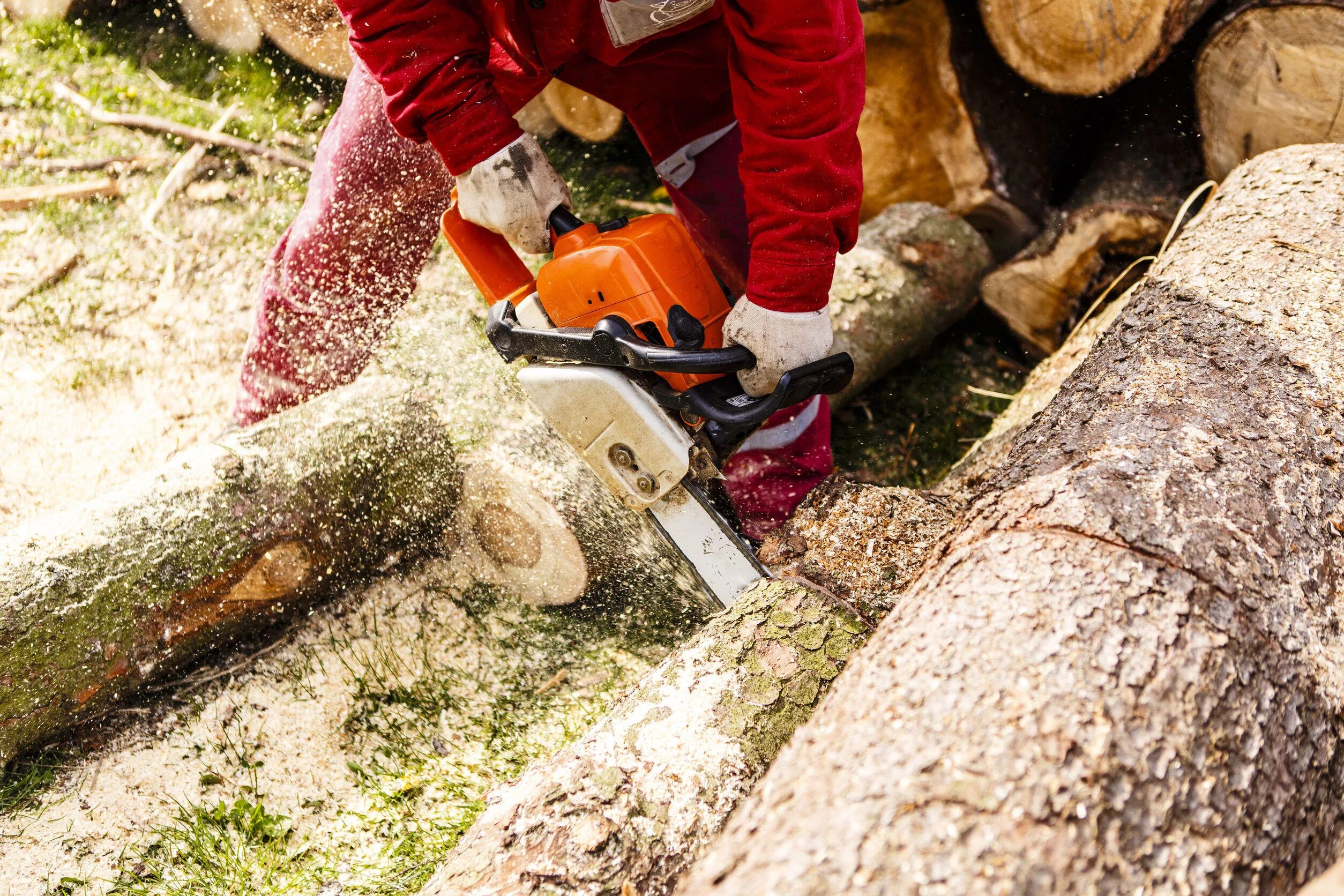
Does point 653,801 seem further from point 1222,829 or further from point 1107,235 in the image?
point 1107,235

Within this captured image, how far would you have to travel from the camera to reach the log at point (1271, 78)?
2.38 metres

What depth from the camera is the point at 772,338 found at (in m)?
1.73

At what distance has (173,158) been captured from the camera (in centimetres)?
403

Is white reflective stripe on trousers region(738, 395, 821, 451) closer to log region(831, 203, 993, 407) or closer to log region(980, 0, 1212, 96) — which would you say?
log region(831, 203, 993, 407)

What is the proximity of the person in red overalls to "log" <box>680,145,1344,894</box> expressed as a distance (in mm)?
598

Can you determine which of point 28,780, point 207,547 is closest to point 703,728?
point 207,547

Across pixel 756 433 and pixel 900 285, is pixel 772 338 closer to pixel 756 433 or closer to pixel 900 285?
pixel 756 433

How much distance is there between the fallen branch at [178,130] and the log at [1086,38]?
109 inches

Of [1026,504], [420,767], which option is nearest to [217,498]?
[420,767]

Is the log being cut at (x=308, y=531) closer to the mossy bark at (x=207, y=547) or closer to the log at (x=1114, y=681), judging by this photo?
the mossy bark at (x=207, y=547)

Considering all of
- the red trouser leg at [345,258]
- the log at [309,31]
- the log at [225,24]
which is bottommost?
the red trouser leg at [345,258]

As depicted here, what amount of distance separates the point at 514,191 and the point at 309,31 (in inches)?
91.0

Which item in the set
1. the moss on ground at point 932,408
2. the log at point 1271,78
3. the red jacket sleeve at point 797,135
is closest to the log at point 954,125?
the moss on ground at point 932,408

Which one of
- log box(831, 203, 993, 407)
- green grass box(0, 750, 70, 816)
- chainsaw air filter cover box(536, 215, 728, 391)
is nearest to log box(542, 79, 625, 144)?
log box(831, 203, 993, 407)
